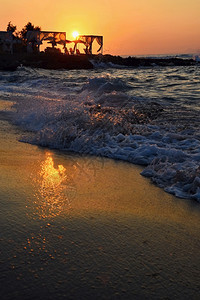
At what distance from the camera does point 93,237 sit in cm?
210

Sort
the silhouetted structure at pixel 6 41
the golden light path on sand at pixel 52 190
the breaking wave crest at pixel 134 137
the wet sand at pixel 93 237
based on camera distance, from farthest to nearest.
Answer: the silhouetted structure at pixel 6 41 < the breaking wave crest at pixel 134 137 < the golden light path on sand at pixel 52 190 < the wet sand at pixel 93 237

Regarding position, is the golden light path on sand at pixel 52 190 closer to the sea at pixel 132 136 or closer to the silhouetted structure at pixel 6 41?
the sea at pixel 132 136

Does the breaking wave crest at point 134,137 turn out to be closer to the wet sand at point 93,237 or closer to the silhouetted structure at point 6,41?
the wet sand at point 93,237

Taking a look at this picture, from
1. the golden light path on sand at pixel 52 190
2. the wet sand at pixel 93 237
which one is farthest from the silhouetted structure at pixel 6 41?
the wet sand at pixel 93 237

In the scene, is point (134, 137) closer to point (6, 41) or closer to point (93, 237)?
point (93, 237)

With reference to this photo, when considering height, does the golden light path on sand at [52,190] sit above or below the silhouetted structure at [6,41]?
below

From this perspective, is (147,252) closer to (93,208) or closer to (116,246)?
(116,246)

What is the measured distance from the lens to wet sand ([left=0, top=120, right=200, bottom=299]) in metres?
1.63

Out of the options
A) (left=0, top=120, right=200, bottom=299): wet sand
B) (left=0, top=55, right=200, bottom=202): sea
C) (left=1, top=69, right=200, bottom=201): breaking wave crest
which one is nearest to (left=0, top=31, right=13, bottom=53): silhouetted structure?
(left=0, top=55, right=200, bottom=202): sea

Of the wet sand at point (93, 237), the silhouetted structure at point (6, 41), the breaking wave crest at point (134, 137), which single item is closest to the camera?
the wet sand at point (93, 237)

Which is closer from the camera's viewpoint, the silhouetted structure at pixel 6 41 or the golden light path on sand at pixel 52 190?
the golden light path on sand at pixel 52 190

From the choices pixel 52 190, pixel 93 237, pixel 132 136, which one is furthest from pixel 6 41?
pixel 93 237

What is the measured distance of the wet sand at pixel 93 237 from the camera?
163cm

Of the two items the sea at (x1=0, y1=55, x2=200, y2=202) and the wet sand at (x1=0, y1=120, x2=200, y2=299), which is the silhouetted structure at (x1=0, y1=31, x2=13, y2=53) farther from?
the wet sand at (x1=0, y1=120, x2=200, y2=299)
